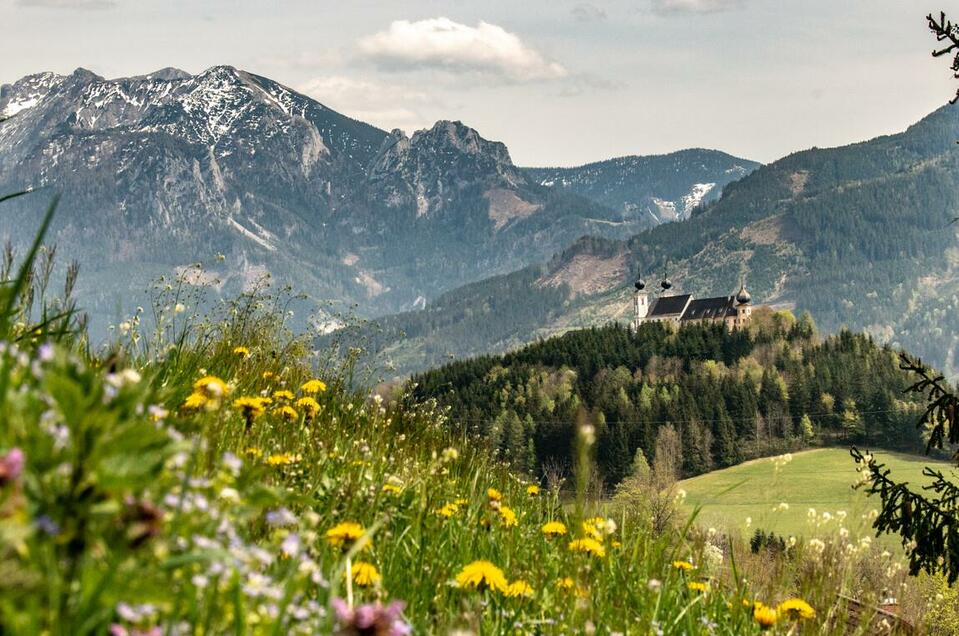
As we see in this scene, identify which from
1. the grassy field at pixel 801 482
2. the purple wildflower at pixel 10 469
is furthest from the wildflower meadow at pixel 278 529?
the grassy field at pixel 801 482

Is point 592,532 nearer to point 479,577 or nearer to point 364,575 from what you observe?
point 479,577

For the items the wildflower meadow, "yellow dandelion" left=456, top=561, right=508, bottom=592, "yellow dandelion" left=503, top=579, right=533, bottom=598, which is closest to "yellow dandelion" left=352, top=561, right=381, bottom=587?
the wildflower meadow

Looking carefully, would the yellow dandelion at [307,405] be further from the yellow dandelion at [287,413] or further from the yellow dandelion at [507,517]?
the yellow dandelion at [507,517]

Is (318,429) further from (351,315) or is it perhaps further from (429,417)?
(351,315)

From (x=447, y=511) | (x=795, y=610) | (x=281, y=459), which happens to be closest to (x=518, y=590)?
(x=447, y=511)

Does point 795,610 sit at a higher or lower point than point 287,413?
lower

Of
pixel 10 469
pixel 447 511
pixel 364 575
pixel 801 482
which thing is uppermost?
pixel 10 469

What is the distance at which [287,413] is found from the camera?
548cm

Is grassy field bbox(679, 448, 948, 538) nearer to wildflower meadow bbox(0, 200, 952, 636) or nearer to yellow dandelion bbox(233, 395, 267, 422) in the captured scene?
wildflower meadow bbox(0, 200, 952, 636)

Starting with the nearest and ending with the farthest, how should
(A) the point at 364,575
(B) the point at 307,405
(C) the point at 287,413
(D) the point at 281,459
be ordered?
(A) the point at 364,575, (D) the point at 281,459, (C) the point at 287,413, (B) the point at 307,405

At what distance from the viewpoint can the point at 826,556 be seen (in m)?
5.14

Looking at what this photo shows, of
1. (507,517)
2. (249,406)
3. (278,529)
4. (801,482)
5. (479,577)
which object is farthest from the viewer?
(801,482)

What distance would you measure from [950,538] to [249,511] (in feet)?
46.1

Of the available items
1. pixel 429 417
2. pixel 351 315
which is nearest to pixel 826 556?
pixel 429 417
